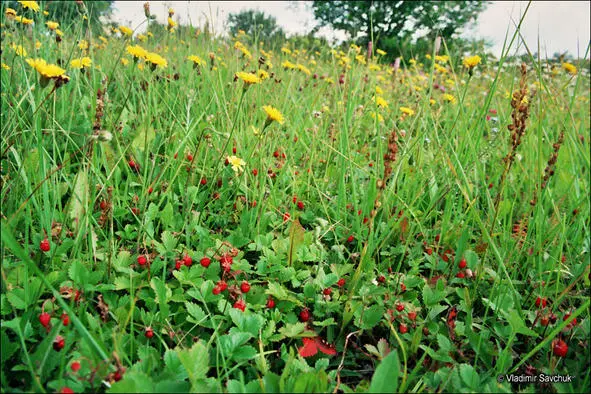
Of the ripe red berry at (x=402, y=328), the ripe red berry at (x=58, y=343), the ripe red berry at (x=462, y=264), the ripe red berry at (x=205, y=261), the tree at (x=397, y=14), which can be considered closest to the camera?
the ripe red berry at (x=58, y=343)

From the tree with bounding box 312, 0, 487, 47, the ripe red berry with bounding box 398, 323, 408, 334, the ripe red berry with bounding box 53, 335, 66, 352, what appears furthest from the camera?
the tree with bounding box 312, 0, 487, 47

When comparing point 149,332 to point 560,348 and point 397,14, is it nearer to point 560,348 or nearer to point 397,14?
point 560,348

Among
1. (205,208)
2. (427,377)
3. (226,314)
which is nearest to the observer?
(427,377)

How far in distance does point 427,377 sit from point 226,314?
1.68 feet

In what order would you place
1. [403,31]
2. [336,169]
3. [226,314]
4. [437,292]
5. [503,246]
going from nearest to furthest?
[226,314], [437,292], [503,246], [336,169], [403,31]

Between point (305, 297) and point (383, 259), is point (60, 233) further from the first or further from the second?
point (383, 259)

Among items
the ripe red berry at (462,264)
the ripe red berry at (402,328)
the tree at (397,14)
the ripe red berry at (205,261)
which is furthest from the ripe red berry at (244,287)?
the tree at (397,14)

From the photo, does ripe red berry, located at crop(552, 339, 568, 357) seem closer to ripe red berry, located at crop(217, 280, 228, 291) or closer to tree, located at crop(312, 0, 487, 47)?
ripe red berry, located at crop(217, 280, 228, 291)

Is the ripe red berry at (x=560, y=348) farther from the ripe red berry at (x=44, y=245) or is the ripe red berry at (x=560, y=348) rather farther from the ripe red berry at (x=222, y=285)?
the ripe red berry at (x=44, y=245)

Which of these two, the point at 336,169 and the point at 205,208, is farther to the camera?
the point at 336,169

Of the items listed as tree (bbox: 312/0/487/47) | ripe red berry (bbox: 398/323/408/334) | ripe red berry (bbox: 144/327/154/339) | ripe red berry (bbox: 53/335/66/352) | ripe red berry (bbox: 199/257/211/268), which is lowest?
ripe red berry (bbox: 398/323/408/334)

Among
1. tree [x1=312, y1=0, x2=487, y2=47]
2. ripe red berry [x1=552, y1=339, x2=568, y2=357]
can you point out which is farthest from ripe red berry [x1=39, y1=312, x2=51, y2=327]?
tree [x1=312, y1=0, x2=487, y2=47]

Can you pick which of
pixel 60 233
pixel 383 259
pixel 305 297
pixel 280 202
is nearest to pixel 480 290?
pixel 383 259

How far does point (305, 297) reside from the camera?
46.0 inches
